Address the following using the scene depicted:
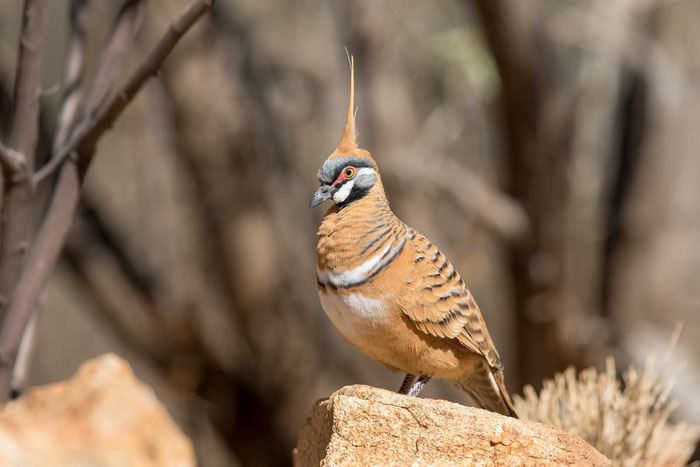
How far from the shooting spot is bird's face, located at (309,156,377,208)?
210 cm

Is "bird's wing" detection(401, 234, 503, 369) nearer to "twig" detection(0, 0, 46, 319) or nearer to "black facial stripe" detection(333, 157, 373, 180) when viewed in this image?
"black facial stripe" detection(333, 157, 373, 180)

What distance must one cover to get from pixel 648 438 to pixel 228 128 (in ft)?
12.3

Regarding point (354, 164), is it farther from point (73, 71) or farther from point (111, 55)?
point (73, 71)

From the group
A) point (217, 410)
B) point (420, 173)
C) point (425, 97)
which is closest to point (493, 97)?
point (420, 173)

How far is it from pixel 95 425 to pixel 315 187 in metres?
4.01

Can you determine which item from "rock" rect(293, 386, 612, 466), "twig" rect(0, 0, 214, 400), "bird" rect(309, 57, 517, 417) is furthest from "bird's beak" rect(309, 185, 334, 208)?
"twig" rect(0, 0, 214, 400)

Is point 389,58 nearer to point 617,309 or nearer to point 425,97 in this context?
point 425,97

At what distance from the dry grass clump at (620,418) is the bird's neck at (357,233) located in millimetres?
830

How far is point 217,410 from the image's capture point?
6.00 m

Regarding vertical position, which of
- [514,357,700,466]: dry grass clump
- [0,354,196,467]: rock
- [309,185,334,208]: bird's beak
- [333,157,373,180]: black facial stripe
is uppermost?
[333,157,373,180]: black facial stripe

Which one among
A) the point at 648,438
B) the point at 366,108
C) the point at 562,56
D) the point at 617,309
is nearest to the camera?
the point at 648,438

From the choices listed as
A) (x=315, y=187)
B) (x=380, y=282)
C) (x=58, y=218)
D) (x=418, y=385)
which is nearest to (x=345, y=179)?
(x=380, y=282)

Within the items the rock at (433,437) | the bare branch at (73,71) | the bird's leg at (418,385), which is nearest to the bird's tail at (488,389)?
the bird's leg at (418,385)

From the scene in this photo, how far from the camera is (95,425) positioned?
205 centimetres
